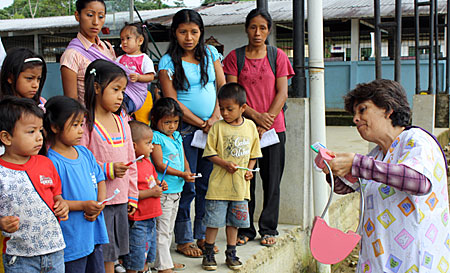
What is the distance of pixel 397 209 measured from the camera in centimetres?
244

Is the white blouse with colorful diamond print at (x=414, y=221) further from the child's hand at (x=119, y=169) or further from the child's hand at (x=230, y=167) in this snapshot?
→ the child's hand at (x=230, y=167)

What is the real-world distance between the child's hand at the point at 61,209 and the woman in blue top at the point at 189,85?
1626 millimetres

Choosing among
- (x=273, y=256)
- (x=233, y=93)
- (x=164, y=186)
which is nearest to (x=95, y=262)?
(x=164, y=186)

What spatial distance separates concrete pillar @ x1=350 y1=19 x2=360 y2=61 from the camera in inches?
667

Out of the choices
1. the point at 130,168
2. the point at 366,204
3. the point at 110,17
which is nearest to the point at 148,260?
the point at 130,168

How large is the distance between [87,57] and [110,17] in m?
9.94

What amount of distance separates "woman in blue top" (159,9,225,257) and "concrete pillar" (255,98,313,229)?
1.10 meters

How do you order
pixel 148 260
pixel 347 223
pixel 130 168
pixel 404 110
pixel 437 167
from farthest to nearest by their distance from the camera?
1. pixel 347 223
2. pixel 148 260
3. pixel 130 168
4. pixel 404 110
5. pixel 437 167

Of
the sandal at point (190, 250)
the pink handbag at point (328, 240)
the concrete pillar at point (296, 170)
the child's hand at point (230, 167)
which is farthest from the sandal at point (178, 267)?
the pink handbag at point (328, 240)

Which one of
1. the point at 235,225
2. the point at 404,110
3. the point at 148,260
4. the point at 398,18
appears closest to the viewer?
the point at 404,110

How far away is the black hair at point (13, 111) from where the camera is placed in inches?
94.7

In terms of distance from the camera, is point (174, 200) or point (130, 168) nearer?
point (130, 168)

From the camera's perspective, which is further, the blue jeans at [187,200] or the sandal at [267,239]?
the sandal at [267,239]

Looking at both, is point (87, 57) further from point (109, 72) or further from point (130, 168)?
point (130, 168)
